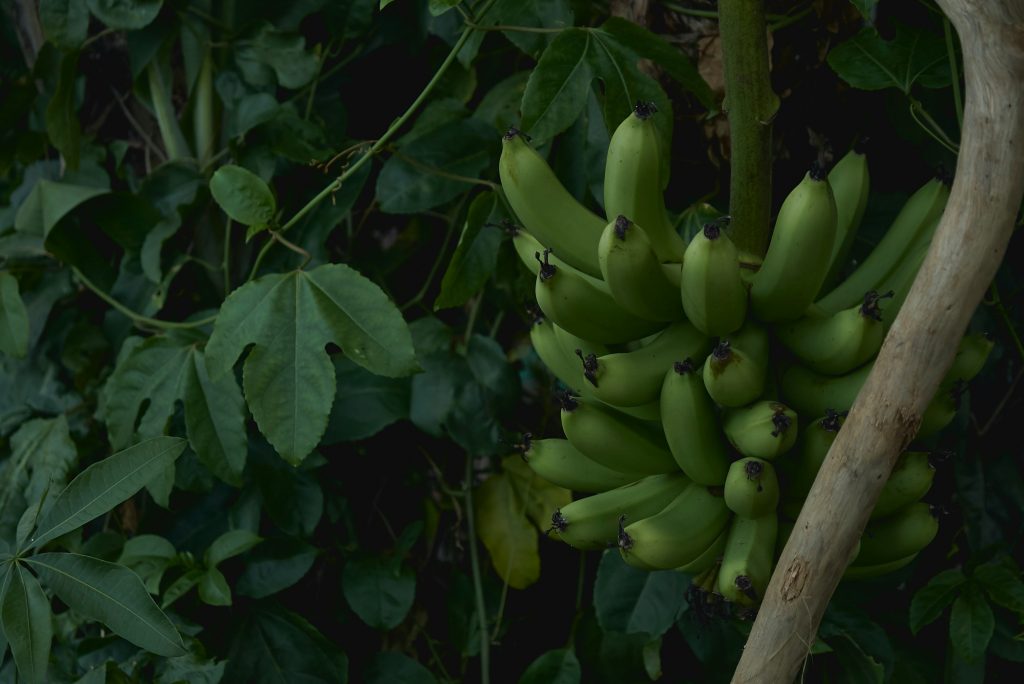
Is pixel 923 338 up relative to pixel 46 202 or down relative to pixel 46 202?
up

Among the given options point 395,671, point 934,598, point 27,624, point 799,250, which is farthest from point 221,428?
point 934,598

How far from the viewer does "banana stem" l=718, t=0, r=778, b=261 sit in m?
0.92

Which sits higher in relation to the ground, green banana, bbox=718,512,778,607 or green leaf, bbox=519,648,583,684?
green banana, bbox=718,512,778,607

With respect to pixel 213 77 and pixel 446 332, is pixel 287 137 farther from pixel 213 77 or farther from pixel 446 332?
pixel 446 332

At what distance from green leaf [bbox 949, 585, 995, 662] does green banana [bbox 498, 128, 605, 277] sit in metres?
0.60

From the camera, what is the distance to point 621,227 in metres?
0.81

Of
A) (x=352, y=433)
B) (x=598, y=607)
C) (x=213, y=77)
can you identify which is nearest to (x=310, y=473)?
(x=352, y=433)

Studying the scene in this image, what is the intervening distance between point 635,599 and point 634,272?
0.53 meters

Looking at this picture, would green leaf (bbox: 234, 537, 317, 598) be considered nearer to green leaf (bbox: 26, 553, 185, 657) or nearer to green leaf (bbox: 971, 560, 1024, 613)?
green leaf (bbox: 26, 553, 185, 657)

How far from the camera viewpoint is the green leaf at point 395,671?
1.40 m

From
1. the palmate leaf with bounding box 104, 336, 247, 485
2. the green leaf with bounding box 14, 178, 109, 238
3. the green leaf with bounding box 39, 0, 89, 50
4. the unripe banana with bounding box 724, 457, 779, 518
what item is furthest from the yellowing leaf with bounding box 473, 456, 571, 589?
the green leaf with bounding box 39, 0, 89, 50

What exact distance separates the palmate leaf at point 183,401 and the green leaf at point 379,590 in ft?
0.79

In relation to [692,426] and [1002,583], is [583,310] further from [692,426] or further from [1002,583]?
[1002,583]

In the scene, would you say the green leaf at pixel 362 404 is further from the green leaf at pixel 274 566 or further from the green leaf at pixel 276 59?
the green leaf at pixel 276 59
